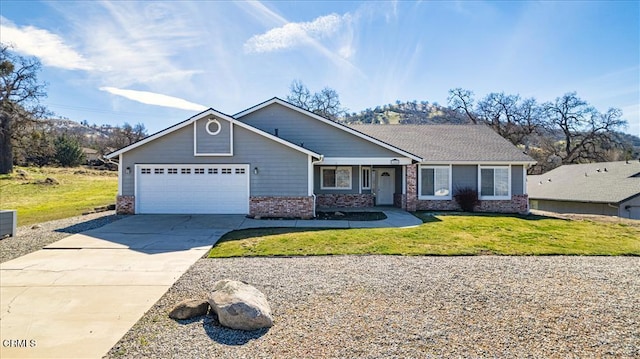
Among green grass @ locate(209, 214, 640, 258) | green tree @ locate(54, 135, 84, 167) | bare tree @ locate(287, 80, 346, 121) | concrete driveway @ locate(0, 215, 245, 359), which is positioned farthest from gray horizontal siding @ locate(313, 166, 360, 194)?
green tree @ locate(54, 135, 84, 167)

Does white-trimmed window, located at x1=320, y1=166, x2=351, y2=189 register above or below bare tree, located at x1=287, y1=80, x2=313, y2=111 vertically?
below

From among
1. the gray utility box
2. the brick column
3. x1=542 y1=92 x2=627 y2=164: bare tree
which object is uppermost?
x1=542 y1=92 x2=627 y2=164: bare tree

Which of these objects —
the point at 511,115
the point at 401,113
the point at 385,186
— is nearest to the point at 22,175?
the point at 385,186

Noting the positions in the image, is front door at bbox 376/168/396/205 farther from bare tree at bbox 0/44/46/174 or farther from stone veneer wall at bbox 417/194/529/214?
bare tree at bbox 0/44/46/174

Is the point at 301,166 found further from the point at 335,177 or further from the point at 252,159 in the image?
the point at 335,177

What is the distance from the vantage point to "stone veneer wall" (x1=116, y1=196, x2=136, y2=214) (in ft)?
47.7

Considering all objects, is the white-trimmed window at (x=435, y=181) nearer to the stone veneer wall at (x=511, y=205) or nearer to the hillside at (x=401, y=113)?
the stone veneer wall at (x=511, y=205)

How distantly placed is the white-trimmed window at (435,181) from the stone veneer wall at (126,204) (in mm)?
13332

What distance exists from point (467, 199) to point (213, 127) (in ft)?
40.9

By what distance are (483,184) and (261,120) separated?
464 inches

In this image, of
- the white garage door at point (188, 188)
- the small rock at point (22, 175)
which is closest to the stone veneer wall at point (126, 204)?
the white garage door at point (188, 188)

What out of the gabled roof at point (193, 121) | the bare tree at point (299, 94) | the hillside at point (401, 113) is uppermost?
the hillside at point (401, 113)

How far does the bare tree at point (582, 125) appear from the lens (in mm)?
38250

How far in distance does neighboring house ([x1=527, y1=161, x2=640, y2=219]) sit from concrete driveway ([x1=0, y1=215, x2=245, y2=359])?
2612cm
